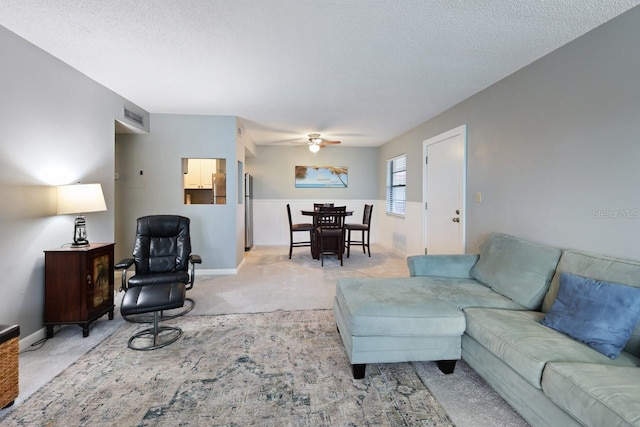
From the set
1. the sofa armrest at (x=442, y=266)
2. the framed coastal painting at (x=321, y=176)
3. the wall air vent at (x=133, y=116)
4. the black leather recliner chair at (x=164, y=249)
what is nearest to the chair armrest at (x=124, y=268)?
the black leather recliner chair at (x=164, y=249)

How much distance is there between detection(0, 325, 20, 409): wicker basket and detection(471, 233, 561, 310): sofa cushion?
10.6 ft

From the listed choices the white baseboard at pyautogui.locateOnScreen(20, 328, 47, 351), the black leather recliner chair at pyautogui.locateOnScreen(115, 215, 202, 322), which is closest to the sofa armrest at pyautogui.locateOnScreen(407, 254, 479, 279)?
the black leather recliner chair at pyautogui.locateOnScreen(115, 215, 202, 322)

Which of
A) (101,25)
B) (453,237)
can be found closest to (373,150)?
(453,237)

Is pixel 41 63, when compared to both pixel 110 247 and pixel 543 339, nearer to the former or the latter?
pixel 110 247

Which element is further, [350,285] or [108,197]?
[108,197]

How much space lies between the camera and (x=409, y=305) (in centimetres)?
208

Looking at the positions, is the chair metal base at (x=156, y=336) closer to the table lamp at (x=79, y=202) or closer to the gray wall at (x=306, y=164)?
the table lamp at (x=79, y=202)

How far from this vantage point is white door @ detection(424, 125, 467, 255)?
392 centimetres

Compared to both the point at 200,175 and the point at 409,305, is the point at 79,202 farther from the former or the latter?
the point at 200,175

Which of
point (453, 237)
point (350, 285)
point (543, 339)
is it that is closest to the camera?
point (543, 339)

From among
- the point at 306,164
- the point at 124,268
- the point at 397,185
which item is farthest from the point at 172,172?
the point at 397,185

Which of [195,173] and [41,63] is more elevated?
[41,63]

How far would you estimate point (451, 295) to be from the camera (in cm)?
229

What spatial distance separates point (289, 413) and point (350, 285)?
106 cm
